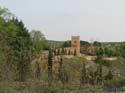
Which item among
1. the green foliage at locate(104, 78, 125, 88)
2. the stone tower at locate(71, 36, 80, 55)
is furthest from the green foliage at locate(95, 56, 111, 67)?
the green foliage at locate(104, 78, 125, 88)

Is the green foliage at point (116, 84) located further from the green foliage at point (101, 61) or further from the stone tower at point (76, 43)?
the stone tower at point (76, 43)

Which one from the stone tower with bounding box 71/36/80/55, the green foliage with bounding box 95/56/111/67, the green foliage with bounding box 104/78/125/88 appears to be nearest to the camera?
the green foliage with bounding box 104/78/125/88

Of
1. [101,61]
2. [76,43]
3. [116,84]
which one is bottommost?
[116,84]

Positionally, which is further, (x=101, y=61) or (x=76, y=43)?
(x=76, y=43)

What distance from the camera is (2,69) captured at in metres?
19.0

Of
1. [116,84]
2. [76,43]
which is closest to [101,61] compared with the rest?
[76,43]

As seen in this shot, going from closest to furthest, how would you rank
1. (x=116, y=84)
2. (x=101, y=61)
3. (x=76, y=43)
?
(x=116, y=84) → (x=101, y=61) → (x=76, y=43)

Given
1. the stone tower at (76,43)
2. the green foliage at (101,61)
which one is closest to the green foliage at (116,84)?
the green foliage at (101,61)

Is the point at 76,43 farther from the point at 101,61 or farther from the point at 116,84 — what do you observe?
the point at 116,84

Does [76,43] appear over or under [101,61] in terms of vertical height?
over

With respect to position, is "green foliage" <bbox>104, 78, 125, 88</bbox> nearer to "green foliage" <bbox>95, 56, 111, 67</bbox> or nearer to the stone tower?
"green foliage" <bbox>95, 56, 111, 67</bbox>

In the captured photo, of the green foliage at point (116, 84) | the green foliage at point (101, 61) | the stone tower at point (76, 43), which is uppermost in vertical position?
the stone tower at point (76, 43)

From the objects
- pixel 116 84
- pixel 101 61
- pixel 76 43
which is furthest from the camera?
pixel 76 43

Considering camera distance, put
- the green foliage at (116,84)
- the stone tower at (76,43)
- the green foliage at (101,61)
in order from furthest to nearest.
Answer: the stone tower at (76,43), the green foliage at (101,61), the green foliage at (116,84)
